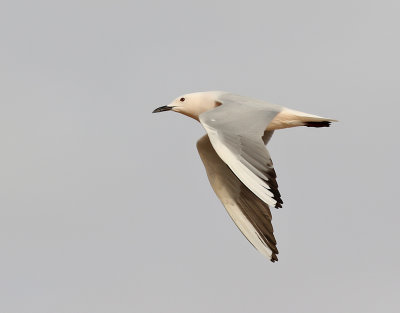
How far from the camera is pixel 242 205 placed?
1535 cm

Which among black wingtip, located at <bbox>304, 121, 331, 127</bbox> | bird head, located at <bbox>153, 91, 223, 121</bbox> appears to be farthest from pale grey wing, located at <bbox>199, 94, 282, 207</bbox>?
bird head, located at <bbox>153, 91, 223, 121</bbox>

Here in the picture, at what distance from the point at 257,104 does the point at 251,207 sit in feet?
4.54

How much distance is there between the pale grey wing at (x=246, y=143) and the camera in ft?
41.5

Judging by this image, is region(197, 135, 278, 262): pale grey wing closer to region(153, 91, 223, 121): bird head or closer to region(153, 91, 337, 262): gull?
region(153, 91, 337, 262): gull

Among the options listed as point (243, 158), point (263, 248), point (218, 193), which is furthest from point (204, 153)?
point (243, 158)

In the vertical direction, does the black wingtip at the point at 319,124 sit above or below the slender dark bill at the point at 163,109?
below

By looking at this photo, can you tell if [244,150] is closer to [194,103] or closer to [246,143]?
[246,143]

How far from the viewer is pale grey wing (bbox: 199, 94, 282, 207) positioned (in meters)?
12.6

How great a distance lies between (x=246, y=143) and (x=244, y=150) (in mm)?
151

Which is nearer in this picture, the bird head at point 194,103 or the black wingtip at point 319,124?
the black wingtip at point 319,124

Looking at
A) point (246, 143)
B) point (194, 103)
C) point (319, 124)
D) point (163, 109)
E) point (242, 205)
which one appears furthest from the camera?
point (163, 109)

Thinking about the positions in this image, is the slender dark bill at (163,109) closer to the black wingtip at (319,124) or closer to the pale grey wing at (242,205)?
the pale grey wing at (242,205)

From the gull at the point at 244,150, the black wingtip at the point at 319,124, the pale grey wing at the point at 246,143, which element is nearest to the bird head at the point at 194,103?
the gull at the point at 244,150

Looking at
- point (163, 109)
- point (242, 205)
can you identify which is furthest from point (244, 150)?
point (163, 109)
